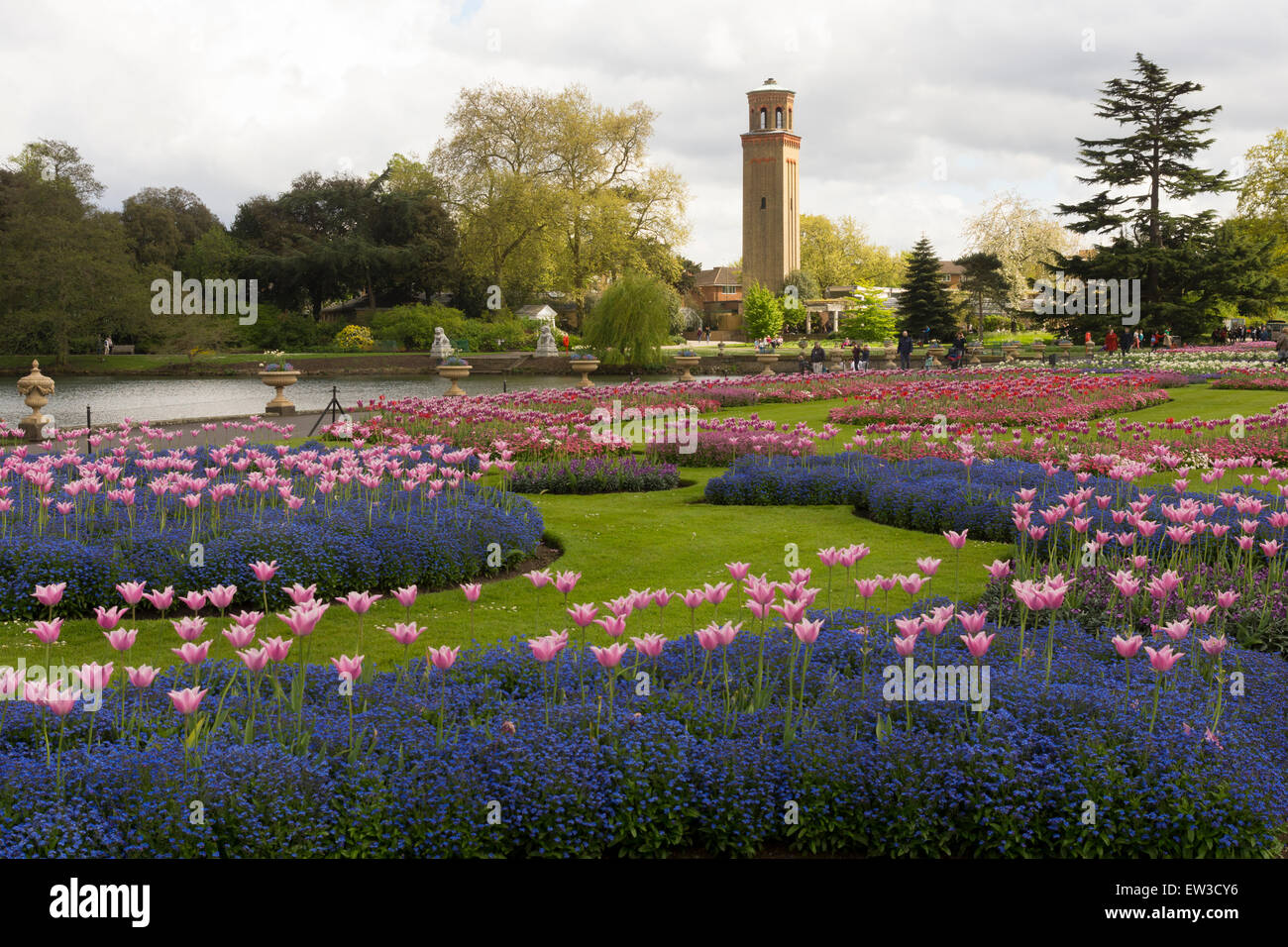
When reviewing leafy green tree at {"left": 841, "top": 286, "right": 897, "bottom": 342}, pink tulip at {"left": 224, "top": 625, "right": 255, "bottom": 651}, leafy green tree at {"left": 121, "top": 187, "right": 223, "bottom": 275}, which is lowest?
pink tulip at {"left": 224, "top": 625, "right": 255, "bottom": 651}

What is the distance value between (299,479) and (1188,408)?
16.4m

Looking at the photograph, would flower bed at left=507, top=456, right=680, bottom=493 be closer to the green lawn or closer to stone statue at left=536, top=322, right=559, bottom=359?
the green lawn

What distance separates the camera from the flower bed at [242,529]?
24.7 ft

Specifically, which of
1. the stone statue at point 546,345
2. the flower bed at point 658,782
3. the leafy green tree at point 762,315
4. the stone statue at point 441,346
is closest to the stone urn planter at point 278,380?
the flower bed at point 658,782

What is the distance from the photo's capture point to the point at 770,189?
8888 cm

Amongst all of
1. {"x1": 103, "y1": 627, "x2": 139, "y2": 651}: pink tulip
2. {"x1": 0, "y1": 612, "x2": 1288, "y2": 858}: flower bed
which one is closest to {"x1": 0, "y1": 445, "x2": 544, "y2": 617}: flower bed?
{"x1": 0, "y1": 612, "x2": 1288, "y2": 858}: flower bed

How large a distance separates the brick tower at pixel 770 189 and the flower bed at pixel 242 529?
7792 cm

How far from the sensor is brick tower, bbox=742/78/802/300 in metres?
87.1

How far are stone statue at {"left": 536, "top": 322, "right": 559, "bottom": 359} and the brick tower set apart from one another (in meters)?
Answer: 38.6

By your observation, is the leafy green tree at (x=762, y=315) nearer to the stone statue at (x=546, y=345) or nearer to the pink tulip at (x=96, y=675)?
the stone statue at (x=546, y=345)

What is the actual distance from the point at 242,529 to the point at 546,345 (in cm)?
4154

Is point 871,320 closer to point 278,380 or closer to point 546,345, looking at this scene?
point 546,345
